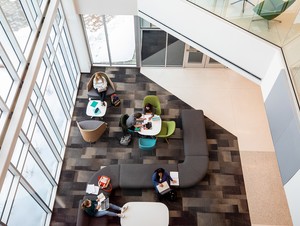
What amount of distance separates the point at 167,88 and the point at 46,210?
5302 millimetres

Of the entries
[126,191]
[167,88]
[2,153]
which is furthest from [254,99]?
[2,153]

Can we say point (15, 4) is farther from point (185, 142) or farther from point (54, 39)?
point (185, 142)

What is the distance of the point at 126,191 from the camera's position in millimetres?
7961

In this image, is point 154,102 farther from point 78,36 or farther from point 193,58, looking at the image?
point 78,36

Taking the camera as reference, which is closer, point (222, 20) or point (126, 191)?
point (222, 20)

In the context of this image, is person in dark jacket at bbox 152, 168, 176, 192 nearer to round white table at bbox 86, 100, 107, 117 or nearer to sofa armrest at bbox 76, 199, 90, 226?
sofa armrest at bbox 76, 199, 90, 226

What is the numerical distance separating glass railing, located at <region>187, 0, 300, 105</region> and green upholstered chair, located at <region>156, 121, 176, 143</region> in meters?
3.32

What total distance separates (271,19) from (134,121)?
418cm

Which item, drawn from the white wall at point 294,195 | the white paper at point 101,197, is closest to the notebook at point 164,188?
the white paper at point 101,197

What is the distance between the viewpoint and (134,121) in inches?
320

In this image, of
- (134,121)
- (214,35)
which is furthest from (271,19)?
(134,121)

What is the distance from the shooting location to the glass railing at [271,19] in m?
5.45

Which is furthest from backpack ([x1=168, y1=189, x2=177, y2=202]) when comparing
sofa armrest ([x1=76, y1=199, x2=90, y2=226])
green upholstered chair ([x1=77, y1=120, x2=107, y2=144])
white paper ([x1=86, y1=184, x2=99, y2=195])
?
green upholstered chair ([x1=77, y1=120, x2=107, y2=144])

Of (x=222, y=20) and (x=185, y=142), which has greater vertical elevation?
(x=222, y=20)
